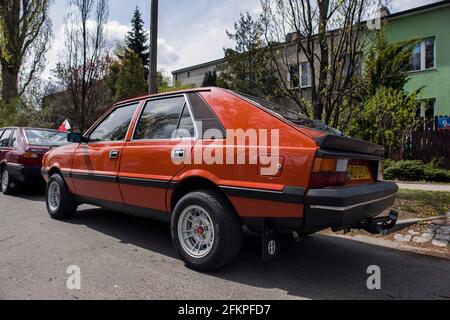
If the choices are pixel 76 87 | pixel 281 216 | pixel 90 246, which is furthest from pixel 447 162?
pixel 76 87

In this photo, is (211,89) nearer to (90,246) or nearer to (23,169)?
(90,246)

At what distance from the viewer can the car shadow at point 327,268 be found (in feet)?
9.78

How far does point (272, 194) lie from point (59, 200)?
381cm

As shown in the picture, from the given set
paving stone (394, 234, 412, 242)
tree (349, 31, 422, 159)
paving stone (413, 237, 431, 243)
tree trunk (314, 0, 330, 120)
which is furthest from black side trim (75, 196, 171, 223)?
tree (349, 31, 422, 159)

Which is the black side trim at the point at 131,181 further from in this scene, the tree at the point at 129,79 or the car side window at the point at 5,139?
the tree at the point at 129,79

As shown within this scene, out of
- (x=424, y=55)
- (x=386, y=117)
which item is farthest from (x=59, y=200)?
(x=424, y=55)

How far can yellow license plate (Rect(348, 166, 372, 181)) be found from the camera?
3.15 metres

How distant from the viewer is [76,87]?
1177cm

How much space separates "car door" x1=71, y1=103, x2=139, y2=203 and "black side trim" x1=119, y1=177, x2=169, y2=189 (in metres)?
0.22

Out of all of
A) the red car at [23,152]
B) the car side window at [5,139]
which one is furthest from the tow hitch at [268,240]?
the car side window at [5,139]

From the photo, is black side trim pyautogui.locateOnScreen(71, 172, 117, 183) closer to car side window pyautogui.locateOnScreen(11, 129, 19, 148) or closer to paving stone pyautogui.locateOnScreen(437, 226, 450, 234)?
car side window pyautogui.locateOnScreen(11, 129, 19, 148)

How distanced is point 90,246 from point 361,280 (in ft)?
9.69

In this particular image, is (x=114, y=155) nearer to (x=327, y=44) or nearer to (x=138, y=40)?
(x=327, y=44)

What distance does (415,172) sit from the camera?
9469 mm
